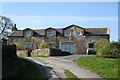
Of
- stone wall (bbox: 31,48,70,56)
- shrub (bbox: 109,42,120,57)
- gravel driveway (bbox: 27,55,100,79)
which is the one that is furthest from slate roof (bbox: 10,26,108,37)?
gravel driveway (bbox: 27,55,100,79)

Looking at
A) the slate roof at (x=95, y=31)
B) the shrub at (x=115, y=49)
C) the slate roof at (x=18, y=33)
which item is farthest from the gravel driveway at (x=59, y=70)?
the slate roof at (x=18, y=33)

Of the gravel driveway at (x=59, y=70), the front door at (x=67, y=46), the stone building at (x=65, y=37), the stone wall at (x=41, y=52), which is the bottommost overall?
the gravel driveway at (x=59, y=70)

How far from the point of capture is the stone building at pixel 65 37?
159 ft

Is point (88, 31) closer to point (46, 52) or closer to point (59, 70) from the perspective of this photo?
point (46, 52)

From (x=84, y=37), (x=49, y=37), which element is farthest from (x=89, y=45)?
(x=49, y=37)

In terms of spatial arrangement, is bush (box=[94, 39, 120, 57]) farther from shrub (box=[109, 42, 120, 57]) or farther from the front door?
the front door

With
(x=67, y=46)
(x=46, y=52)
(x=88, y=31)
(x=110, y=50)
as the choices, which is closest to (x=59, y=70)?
(x=110, y=50)

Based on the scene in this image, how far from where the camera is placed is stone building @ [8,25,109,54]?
48.4 m

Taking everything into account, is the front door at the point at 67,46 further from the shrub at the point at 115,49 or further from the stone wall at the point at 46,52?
the shrub at the point at 115,49

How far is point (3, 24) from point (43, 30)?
14.6 metres

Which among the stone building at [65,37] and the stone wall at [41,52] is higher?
the stone building at [65,37]

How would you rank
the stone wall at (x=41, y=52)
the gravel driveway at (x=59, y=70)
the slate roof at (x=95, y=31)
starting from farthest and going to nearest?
1. the slate roof at (x=95, y=31)
2. the stone wall at (x=41, y=52)
3. the gravel driveway at (x=59, y=70)

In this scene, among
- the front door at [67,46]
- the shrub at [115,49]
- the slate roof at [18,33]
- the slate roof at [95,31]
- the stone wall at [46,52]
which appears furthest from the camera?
the slate roof at [18,33]

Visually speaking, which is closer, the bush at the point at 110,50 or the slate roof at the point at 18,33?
the bush at the point at 110,50
